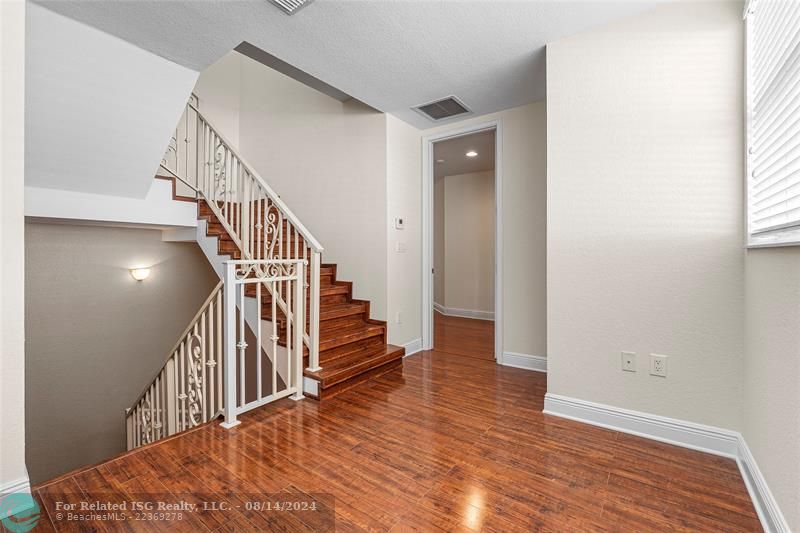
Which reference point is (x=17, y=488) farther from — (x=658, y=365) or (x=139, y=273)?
(x=139, y=273)

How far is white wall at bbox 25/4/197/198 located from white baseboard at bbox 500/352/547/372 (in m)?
3.56

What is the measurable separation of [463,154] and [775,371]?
427cm

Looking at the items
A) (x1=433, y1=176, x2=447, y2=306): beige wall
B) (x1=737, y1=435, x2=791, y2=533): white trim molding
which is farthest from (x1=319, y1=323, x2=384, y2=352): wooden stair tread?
(x1=433, y1=176, x2=447, y2=306): beige wall

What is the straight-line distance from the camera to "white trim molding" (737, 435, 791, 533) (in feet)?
4.50

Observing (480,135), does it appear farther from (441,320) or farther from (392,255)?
(441,320)

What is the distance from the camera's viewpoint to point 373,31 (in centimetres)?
233

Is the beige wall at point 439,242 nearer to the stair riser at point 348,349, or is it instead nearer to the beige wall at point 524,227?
the beige wall at point 524,227

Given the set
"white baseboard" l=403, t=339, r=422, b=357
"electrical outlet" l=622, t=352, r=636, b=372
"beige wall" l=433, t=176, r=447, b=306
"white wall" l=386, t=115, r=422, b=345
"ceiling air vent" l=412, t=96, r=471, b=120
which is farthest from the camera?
"beige wall" l=433, t=176, r=447, b=306

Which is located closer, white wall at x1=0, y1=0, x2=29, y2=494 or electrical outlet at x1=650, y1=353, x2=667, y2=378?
white wall at x1=0, y1=0, x2=29, y2=494

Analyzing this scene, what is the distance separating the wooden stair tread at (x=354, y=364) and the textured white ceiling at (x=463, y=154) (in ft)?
8.10

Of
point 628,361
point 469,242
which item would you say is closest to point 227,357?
point 628,361

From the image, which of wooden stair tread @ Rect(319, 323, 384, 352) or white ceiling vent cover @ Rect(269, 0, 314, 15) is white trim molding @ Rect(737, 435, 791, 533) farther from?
white ceiling vent cover @ Rect(269, 0, 314, 15)

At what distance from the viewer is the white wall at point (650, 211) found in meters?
2.00

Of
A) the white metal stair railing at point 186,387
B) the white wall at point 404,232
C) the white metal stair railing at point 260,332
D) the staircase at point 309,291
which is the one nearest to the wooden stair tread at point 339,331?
the staircase at point 309,291
